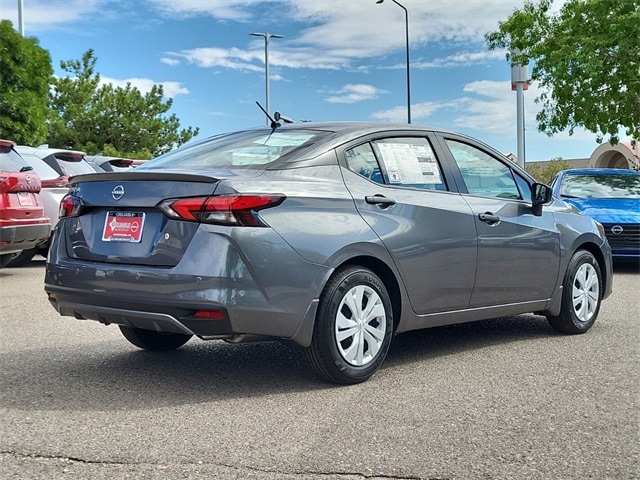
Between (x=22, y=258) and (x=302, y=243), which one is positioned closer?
(x=302, y=243)

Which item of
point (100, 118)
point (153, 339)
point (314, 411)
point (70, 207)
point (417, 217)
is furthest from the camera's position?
point (100, 118)

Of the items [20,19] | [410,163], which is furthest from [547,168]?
[410,163]

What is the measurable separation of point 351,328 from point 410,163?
1.33m

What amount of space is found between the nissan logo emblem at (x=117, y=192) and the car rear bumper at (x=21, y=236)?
5.59 meters

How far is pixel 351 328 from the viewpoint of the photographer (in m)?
4.81

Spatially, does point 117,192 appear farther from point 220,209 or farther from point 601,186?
point 601,186

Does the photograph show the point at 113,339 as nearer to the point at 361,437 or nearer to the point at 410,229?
the point at 410,229

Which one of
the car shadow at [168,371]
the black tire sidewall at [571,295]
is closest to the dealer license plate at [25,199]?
the car shadow at [168,371]

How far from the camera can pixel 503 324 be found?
24.0 ft

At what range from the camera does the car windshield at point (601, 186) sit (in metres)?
12.8

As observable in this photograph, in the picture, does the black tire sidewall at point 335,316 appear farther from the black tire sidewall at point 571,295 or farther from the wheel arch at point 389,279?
the black tire sidewall at point 571,295

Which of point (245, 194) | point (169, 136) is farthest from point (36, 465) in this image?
point (169, 136)

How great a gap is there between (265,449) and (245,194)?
1.41m

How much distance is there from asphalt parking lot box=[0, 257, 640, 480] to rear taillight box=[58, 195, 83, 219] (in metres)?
1.00
